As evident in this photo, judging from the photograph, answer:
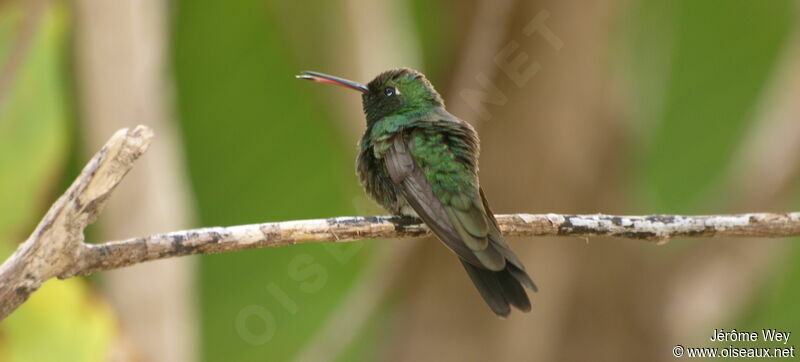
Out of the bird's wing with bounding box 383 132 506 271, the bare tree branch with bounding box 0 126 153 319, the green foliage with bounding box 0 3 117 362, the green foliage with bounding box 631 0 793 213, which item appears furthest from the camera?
the green foliage with bounding box 631 0 793 213

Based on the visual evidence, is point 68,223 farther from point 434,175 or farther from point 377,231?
point 434,175

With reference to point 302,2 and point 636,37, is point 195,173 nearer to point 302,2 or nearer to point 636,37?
point 302,2

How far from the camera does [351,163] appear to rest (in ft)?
16.3

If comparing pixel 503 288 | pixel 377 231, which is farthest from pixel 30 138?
pixel 503 288

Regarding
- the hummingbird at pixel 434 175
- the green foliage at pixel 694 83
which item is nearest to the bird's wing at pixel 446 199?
the hummingbird at pixel 434 175

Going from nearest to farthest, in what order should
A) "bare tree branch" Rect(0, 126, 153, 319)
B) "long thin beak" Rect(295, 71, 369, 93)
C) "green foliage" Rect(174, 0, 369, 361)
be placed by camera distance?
"bare tree branch" Rect(0, 126, 153, 319), "long thin beak" Rect(295, 71, 369, 93), "green foliage" Rect(174, 0, 369, 361)

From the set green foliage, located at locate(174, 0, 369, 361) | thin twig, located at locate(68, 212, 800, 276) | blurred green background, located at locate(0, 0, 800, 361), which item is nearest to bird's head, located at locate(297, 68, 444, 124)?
thin twig, located at locate(68, 212, 800, 276)

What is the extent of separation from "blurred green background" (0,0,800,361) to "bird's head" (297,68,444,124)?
120 cm

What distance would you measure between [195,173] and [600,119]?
2.18 m

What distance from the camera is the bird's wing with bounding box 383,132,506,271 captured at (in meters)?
1.85

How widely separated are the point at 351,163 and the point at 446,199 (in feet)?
9.56

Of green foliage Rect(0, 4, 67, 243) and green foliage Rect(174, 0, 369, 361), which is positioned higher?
green foliage Rect(174, 0, 369, 361)

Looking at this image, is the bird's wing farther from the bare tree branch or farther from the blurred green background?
the blurred green background

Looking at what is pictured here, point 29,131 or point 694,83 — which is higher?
point 694,83
